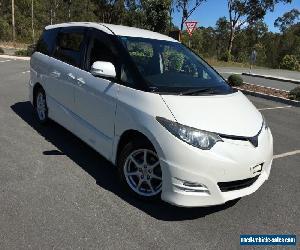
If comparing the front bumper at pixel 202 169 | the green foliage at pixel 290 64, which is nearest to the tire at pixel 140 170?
the front bumper at pixel 202 169

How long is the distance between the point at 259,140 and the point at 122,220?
159 cm

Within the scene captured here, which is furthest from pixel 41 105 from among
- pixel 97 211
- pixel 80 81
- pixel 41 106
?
pixel 97 211

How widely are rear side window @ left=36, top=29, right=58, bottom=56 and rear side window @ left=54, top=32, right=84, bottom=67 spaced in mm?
200

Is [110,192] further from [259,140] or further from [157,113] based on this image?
[259,140]

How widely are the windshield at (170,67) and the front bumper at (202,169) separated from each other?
2.82ft

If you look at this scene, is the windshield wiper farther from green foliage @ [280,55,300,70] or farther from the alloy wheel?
green foliage @ [280,55,300,70]

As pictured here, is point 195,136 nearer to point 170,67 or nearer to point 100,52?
point 170,67

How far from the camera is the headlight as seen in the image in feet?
11.8

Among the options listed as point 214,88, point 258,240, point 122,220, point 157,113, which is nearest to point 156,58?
point 214,88

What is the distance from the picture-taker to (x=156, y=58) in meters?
4.95

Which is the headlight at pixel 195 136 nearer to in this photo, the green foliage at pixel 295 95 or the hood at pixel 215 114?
the hood at pixel 215 114

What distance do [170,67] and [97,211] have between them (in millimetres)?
2043

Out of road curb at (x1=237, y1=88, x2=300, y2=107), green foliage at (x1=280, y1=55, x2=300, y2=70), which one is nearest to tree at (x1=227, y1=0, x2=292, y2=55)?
green foliage at (x1=280, y1=55, x2=300, y2=70)

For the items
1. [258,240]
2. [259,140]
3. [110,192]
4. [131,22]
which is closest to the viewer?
[258,240]
